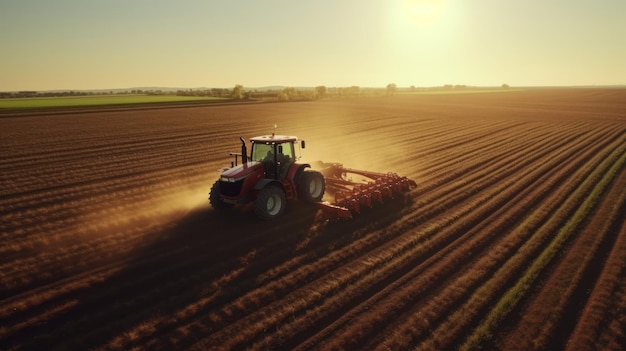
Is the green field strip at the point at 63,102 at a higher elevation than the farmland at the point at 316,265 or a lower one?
higher

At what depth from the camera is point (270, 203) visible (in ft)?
31.7

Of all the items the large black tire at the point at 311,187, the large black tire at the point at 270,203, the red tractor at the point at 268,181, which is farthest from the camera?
the large black tire at the point at 311,187

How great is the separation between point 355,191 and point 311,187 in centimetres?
124

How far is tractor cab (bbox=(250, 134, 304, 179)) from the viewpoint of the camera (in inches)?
391

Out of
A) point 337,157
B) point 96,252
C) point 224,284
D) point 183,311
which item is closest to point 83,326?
point 183,311

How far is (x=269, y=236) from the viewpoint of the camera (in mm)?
8742

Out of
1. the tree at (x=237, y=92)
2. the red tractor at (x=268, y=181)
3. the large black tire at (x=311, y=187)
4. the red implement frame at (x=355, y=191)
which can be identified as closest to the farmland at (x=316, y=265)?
the red implement frame at (x=355, y=191)

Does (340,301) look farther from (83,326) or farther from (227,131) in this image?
(227,131)

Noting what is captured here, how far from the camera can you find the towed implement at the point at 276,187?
940 cm

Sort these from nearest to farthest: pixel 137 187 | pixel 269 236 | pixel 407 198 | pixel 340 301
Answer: pixel 340 301, pixel 269 236, pixel 407 198, pixel 137 187

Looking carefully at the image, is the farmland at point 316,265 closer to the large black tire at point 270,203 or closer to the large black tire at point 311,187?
the large black tire at point 270,203

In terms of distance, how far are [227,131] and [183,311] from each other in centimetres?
2282

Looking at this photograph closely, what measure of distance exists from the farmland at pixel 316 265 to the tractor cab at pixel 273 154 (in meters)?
1.21

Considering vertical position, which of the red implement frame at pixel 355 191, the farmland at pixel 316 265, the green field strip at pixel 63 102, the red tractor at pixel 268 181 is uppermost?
the green field strip at pixel 63 102
